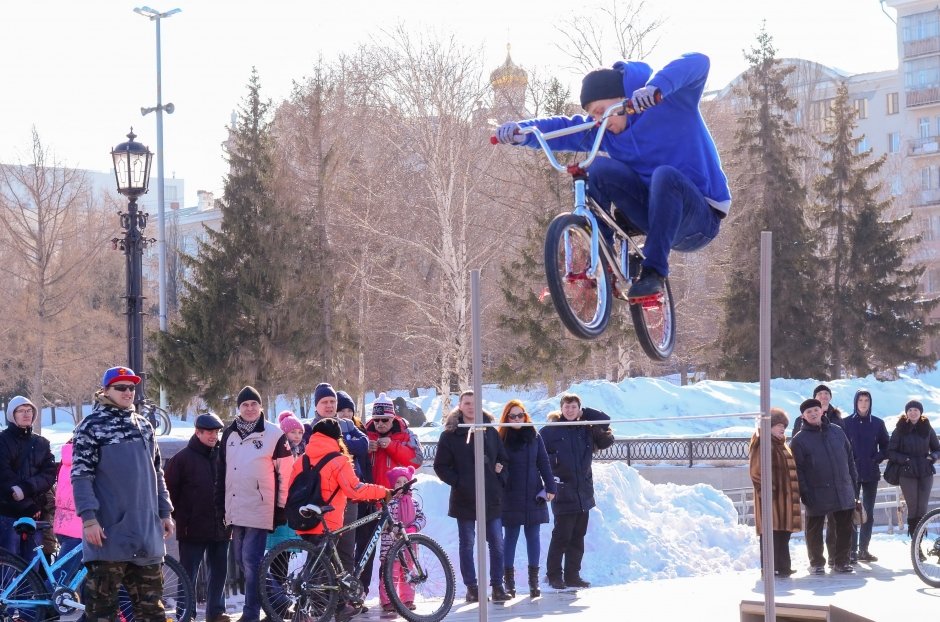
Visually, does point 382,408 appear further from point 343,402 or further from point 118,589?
point 118,589

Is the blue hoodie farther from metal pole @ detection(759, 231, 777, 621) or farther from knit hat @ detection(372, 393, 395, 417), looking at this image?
knit hat @ detection(372, 393, 395, 417)

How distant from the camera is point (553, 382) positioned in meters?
34.1

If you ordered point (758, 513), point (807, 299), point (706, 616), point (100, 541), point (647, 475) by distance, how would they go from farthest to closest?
1. point (807, 299)
2. point (647, 475)
3. point (758, 513)
4. point (706, 616)
5. point (100, 541)

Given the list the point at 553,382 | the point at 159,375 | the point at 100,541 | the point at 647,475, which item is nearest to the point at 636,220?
the point at 100,541

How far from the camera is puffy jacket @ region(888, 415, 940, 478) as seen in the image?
43.3 feet

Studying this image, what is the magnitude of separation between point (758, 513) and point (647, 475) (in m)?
12.0

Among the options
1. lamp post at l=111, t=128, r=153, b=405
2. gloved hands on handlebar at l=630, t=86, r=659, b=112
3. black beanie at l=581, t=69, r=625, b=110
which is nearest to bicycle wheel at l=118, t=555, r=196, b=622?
lamp post at l=111, t=128, r=153, b=405

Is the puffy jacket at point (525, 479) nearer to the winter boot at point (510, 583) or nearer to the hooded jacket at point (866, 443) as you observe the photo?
the winter boot at point (510, 583)

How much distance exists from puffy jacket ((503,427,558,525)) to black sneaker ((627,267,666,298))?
5477 millimetres

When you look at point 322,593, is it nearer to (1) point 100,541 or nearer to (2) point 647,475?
(1) point 100,541

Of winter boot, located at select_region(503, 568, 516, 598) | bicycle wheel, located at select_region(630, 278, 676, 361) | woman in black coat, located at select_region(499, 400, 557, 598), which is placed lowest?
winter boot, located at select_region(503, 568, 516, 598)

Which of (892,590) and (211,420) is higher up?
(211,420)

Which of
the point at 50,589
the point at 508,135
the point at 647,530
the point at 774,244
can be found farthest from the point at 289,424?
the point at 774,244

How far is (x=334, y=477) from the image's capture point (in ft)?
31.6
